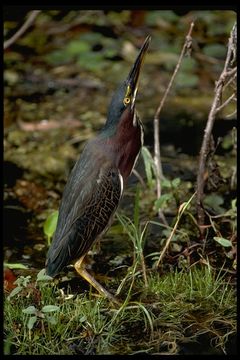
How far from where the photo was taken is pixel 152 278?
4.41 meters

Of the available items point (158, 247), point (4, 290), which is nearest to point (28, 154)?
point (158, 247)

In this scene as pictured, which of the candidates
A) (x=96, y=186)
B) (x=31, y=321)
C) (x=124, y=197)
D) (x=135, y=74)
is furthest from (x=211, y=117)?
(x=31, y=321)

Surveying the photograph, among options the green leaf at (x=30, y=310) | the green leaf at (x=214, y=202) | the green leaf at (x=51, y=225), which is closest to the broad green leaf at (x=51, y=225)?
the green leaf at (x=51, y=225)

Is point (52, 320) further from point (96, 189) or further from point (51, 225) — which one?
point (51, 225)

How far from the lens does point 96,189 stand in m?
4.27

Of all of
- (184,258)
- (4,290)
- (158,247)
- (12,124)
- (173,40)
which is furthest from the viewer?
(173,40)

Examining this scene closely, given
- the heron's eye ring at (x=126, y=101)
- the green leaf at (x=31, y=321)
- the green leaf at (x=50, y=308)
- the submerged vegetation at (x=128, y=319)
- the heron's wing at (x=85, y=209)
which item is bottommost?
A: the submerged vegetation at (x=128, y=319)

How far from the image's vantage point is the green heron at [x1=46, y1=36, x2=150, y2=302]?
4258mm

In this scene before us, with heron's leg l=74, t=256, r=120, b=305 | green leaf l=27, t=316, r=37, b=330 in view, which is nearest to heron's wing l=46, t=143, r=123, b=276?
heron's leg l=74, t=256, r=120, b=305

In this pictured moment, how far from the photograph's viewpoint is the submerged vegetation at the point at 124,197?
398 centimetres

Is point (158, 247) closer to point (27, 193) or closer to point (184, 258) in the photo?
point (184, 258)

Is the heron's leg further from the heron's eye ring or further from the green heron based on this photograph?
the heron's eye ring

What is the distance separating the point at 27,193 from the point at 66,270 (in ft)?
4.30

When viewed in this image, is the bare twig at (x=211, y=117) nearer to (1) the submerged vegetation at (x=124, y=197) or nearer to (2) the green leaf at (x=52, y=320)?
(1) the submerged vegetation at (x=124, y=197)
